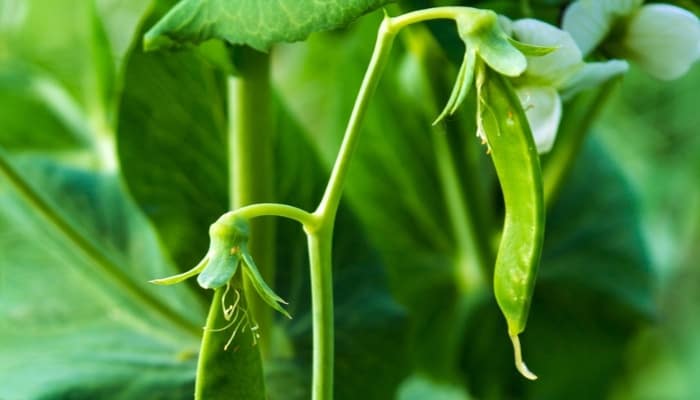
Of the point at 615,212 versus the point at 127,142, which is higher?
the point at 127,142

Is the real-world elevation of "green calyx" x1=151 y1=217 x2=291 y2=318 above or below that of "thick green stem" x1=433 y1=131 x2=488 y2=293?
above

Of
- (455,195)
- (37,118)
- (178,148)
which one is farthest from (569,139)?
(37,118)

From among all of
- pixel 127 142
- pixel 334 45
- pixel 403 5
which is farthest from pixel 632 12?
pixel 334 45

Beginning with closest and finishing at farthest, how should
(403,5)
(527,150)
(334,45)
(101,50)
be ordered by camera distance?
(527,150)
(403,5)
(101,50)
(334,45)

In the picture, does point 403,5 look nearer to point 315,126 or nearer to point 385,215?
point 385,215

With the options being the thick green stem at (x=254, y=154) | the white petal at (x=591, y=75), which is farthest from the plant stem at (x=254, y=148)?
the white petal at (x=591, y=75)

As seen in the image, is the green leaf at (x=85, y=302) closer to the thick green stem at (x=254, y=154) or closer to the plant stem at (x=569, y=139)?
the thick green stem at (x=254, y=154)

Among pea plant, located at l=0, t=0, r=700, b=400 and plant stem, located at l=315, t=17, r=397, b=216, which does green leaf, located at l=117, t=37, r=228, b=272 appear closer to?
pea plant, located at l=0, t=0, r=700, b=400

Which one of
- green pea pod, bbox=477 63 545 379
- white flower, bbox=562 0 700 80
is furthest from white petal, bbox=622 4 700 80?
green pea pod, bbox=477 63 545 379
